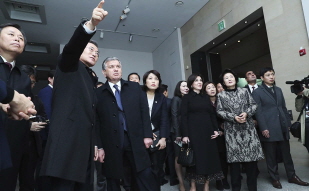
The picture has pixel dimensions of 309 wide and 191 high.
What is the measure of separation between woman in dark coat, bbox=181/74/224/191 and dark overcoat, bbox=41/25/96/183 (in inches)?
50.2

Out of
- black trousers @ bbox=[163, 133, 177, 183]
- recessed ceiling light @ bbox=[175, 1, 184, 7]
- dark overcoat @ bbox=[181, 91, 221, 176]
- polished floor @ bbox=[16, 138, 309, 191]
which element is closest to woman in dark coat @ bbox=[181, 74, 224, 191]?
dark overcoat @ bbox=[181, 91, 221, 176]

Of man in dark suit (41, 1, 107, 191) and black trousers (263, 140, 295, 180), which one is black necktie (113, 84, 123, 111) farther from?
black trousers (263, 140, 295, 180)

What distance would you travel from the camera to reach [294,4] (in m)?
3.30

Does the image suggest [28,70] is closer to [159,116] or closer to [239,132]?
[159,116]

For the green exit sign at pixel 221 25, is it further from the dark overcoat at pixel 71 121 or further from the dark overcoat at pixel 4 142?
the dark overcoat at pixel 4 142

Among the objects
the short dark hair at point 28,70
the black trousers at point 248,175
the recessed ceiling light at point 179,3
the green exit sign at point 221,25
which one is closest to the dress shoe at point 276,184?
the black trousers at point 248,175

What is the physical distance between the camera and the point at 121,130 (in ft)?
5.66

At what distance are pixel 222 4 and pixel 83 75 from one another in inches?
173

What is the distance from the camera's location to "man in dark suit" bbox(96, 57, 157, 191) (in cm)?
167

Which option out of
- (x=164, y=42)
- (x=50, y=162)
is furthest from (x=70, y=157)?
(x=164, y=42)

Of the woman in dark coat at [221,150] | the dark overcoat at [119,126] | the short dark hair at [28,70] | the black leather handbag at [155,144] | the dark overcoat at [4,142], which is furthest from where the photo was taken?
the woman in dark coat at [221,150]

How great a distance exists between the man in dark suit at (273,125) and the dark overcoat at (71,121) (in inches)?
82.5

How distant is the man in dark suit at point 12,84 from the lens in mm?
1311

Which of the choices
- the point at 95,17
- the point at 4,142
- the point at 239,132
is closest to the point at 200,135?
the point at 239,132
